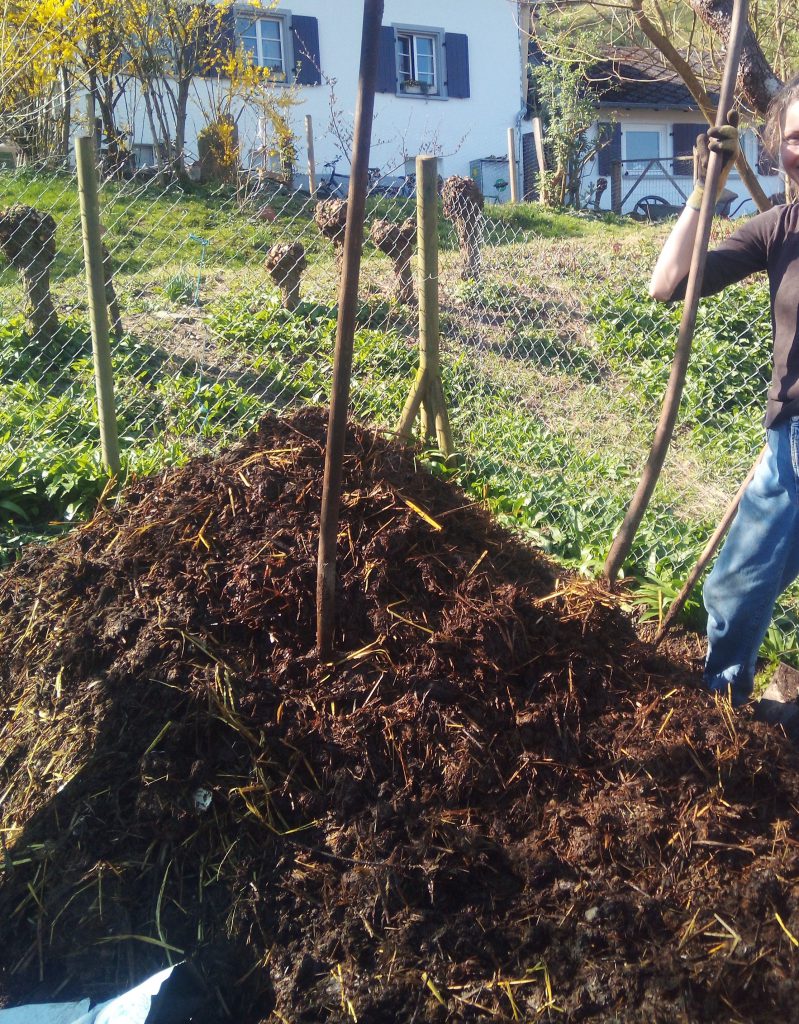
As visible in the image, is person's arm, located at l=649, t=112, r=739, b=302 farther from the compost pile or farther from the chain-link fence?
the chain-link fence

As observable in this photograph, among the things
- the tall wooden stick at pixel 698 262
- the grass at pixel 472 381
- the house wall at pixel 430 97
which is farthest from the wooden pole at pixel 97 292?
the house wall at pixel 430 97

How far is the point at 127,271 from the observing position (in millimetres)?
Result: 7922

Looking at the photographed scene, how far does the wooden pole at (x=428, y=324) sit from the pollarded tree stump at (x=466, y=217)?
8.15 feet

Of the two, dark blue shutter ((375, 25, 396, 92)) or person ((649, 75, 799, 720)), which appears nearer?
person ((649, 75, 799, 720))

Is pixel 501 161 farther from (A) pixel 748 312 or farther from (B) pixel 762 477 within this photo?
(B) pixel 762 477

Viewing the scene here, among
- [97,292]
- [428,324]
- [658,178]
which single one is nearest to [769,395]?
[428,324]

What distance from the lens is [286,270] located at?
6.28m

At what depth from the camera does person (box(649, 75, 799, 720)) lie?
2240 mm

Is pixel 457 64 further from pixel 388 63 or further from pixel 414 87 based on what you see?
pixel 388 63

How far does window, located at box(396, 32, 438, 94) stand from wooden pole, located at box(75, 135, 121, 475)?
58.9ft

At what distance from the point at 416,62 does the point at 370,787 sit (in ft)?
69.7

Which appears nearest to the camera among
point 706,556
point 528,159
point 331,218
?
point 706,556

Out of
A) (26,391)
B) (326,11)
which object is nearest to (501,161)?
(326,11)

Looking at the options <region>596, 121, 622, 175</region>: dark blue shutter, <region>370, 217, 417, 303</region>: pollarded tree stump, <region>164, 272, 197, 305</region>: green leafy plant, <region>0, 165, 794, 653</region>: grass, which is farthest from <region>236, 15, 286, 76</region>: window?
<region>370, 217, 417, 303</region>: pollarded tree stump
